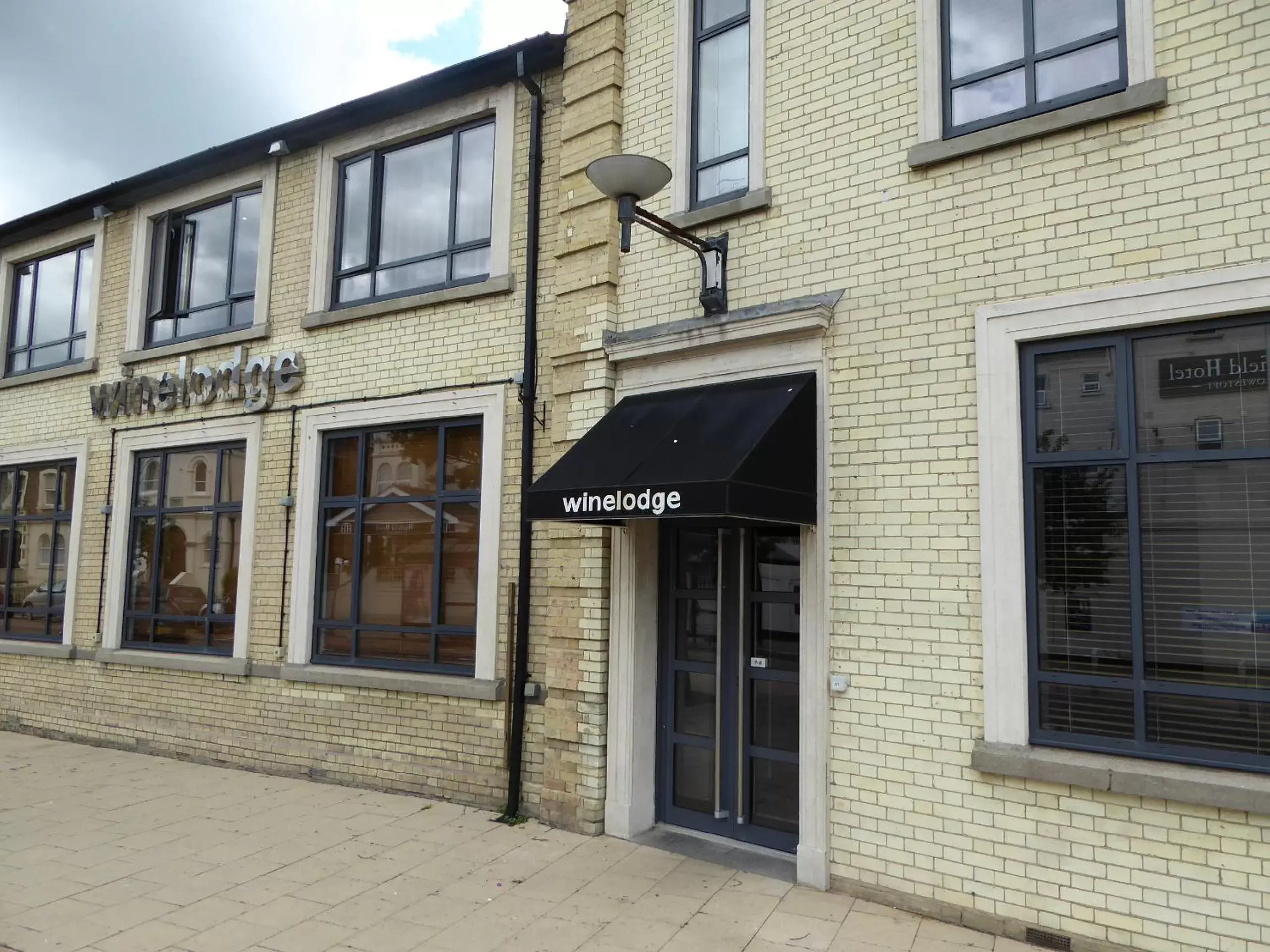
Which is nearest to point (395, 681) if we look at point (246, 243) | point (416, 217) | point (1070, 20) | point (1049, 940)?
point (416, 217)

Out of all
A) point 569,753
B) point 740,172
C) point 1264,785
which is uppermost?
point 740,172

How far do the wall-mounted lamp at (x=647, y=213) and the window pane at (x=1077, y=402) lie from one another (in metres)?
2.20

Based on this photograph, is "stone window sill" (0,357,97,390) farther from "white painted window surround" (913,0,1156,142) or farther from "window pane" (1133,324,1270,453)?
"window pane" (1133,324,1270,453)

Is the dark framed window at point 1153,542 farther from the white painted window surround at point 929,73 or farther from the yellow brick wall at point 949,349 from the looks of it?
the white painted window surround at point 929,73

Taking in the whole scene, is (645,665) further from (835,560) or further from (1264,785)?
(1264,785)

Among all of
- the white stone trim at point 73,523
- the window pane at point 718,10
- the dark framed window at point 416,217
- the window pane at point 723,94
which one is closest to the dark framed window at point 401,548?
the dark framed window at point 416,217

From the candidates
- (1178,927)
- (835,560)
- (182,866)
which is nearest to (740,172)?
(835,560)

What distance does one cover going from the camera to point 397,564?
813cm

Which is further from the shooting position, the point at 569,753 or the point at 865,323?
the point at 569,753

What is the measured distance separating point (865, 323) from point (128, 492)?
8669 mm

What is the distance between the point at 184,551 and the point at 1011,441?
8553 mm

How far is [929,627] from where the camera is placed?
5219mm

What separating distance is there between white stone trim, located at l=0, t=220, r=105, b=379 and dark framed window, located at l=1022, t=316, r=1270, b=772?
1073 cm

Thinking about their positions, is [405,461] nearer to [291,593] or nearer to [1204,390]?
[291,593]
